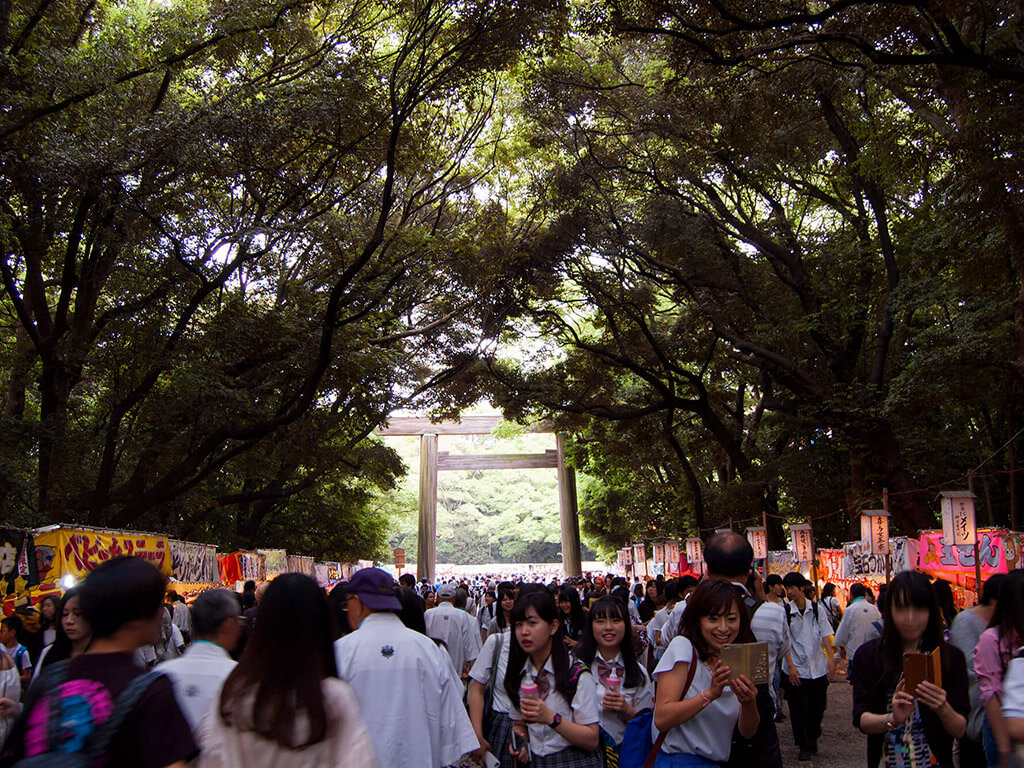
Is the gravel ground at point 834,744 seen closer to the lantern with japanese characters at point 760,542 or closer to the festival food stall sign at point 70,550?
the festival food stall sign at point 70,550

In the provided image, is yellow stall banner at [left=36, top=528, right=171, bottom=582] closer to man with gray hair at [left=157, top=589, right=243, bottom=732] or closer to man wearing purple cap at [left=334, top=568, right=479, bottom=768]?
man with gray hair at [left=157, top=589, right=243, bottom=732]

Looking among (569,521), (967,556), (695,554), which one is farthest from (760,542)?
(569,521)

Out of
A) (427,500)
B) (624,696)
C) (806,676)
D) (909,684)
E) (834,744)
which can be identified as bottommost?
(834,744)

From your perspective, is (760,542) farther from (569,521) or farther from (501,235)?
(569,521)

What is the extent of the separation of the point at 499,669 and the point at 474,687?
16 cm

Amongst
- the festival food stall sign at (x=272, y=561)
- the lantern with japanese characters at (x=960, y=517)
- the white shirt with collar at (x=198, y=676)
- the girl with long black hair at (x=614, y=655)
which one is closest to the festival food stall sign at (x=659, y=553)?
the festival food stall sign at (x=272, y=561)

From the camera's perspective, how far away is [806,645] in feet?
22.9

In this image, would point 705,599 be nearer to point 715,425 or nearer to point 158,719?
point 158,719

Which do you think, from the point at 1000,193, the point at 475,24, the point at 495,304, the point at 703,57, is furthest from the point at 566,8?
the point at 495,304

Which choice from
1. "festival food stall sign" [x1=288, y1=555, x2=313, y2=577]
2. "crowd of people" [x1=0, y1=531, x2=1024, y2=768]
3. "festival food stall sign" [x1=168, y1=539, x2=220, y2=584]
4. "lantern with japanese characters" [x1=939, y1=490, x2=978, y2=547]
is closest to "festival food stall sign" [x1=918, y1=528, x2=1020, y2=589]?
"lantern with japanese characters" [x1=939, y1=490, x2=978, y2=547]

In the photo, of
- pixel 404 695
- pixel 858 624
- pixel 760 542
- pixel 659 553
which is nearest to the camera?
pixel 404 695

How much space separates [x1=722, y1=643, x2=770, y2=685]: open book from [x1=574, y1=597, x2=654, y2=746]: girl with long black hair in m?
0.99

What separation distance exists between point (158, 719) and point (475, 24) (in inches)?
339

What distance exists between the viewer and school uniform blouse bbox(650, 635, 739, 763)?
291cm
